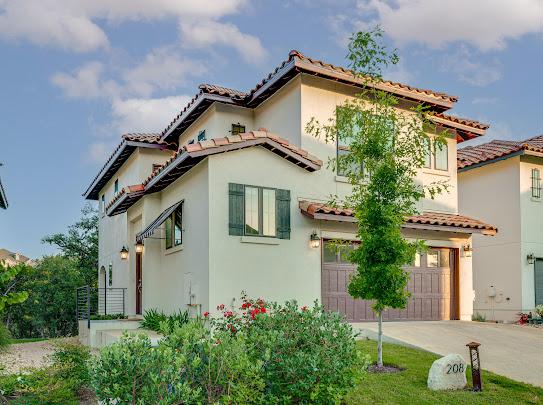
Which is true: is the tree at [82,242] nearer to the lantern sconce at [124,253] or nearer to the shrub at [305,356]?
the lantern sconce at [124,253]

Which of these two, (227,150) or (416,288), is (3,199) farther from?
(416,288)

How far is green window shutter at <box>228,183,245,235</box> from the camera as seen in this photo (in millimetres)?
14906

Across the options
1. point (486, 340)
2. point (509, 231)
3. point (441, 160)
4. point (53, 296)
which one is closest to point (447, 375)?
point (486, 340)

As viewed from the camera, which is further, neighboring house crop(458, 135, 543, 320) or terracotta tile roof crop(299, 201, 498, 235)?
neighboring house crop(458, 135, 543, 320)

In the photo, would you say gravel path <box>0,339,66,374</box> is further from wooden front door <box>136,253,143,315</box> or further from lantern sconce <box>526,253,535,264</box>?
lantern sconce <box>526,253,535,264</box>

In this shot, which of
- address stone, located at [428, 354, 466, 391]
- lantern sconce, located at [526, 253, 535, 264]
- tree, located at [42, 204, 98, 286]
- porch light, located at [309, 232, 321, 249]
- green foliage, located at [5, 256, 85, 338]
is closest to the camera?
address stone, located at [428, 354, 466, 391]

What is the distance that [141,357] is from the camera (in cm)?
602

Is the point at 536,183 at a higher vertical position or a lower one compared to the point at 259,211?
higher

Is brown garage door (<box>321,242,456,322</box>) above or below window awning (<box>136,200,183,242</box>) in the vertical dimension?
below

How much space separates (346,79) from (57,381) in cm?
1126

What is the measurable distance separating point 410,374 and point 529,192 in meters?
12.7

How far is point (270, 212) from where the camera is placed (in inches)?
611

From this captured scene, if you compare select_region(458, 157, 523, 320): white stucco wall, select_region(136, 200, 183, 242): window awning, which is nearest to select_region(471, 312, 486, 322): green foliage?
select_region(458, 157, 523, 320): white stucco wall

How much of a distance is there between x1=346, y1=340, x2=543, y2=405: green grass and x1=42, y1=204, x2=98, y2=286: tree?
28.2 m
